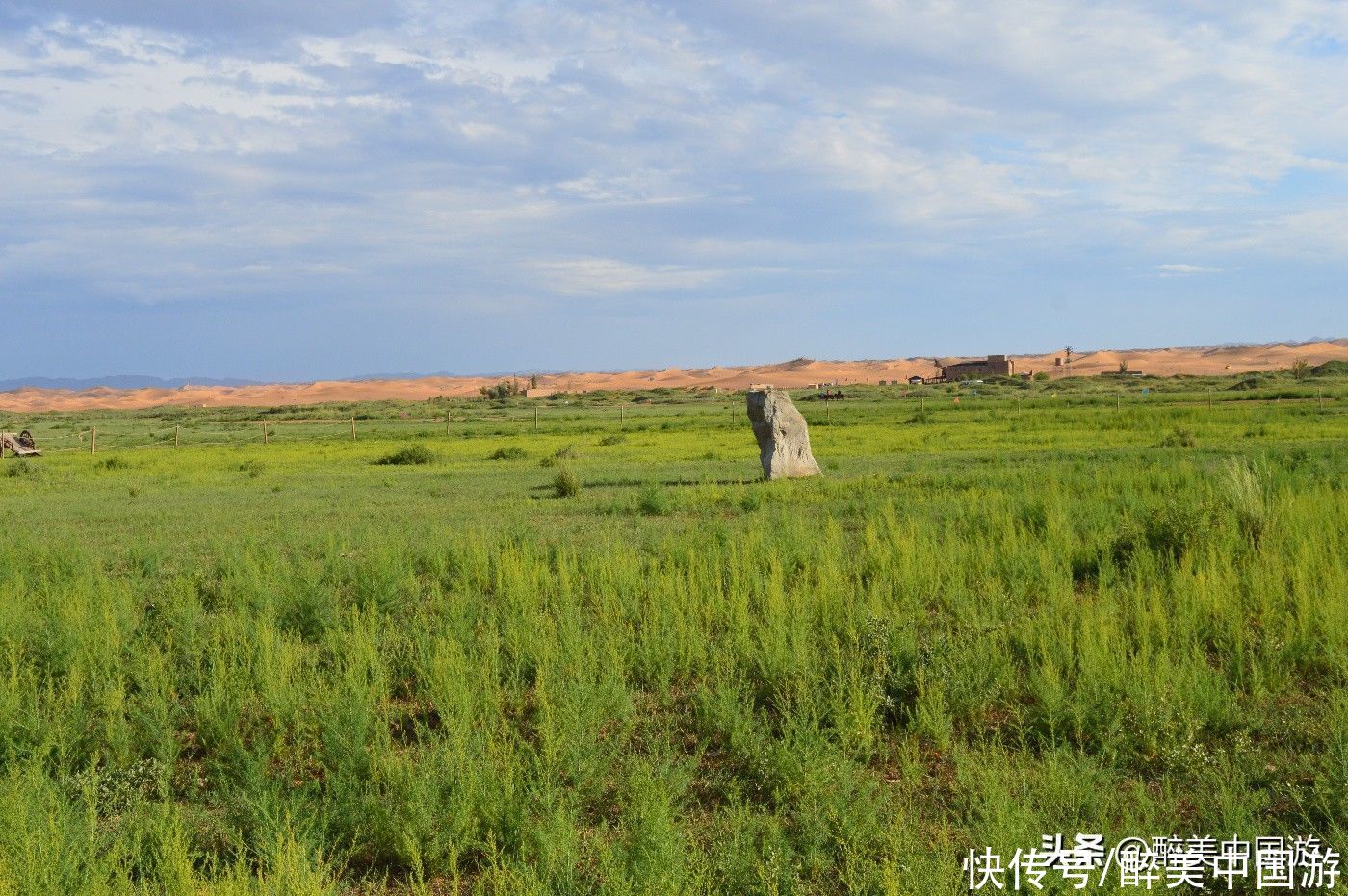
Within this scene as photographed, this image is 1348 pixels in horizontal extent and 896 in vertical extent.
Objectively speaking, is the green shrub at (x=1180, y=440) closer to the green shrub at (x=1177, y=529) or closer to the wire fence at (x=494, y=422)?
the wire fence at (x=494, y=422)

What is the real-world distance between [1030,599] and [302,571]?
722 cm

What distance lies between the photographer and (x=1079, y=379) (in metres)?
85.9

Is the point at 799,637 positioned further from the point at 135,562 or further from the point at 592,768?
the point at 135,562

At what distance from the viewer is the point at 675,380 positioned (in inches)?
5945

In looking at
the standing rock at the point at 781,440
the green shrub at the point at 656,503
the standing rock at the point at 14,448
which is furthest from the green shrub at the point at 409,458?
the standing rock at the point at 14,448

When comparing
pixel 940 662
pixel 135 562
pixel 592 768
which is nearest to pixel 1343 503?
pixel 940 662

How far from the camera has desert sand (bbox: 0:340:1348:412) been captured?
12100 centimetres

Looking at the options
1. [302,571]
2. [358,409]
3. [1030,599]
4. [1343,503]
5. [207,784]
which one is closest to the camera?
[207,784]

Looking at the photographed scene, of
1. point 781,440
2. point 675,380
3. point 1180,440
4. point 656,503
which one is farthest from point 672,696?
point 675,380

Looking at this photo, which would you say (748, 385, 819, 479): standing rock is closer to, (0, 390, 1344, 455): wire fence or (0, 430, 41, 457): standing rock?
(0, 390, 1344, 455): wire fence

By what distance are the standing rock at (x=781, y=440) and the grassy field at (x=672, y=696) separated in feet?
18.8

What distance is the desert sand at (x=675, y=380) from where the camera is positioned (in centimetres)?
12100

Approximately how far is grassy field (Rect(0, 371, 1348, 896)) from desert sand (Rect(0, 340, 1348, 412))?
107 meters

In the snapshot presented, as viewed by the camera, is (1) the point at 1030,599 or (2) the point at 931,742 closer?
(2) the point at 931,742
